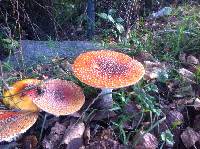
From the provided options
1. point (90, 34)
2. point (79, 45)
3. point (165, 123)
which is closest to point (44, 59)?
point (79, 45)

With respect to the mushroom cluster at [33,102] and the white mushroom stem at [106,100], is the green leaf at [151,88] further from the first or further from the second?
the mushroom cluster at [33,102]

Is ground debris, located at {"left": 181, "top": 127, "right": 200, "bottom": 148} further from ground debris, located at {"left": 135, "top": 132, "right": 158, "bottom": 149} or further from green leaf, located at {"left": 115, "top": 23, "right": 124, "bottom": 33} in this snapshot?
green leaf, located at {"left": 115, "top": 23, "right": 124, "bottom": 33}

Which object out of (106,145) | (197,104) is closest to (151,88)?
(197,104)

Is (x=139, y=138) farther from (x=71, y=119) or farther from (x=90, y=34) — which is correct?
(x=90, y=34)

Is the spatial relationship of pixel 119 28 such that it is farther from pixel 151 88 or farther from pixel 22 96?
pixel 22 96

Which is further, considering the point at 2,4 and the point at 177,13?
the point at 177,13

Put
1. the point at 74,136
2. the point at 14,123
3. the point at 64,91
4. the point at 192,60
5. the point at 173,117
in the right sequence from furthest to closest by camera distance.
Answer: the point at 192,60 < the point at 173,117 < the point at 64,91 < the point at 74,136 < the point at 14,123
